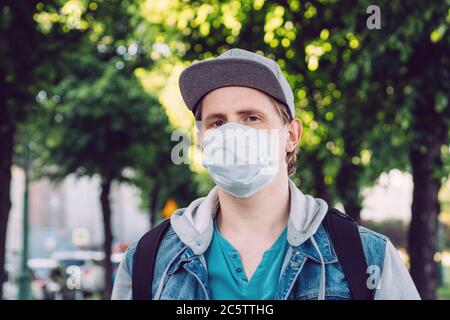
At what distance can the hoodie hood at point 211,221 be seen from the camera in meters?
2.49

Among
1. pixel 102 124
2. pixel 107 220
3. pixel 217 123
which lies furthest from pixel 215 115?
pixel 107 220

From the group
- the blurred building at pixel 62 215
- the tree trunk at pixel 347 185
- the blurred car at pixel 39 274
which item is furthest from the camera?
the blurred building at pixel 62 215

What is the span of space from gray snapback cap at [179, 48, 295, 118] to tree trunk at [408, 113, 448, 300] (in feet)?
26.5

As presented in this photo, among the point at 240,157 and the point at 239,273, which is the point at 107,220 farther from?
the point at 239,273

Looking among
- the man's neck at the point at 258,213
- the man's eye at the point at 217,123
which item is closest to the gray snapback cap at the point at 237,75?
the man's eye at the point at 217,123

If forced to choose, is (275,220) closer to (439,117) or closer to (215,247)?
(215,247)

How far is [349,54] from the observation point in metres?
10.1

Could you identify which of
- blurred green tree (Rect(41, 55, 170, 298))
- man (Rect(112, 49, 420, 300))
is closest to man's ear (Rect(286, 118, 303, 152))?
man (Rect(112, 49, 420, 300))

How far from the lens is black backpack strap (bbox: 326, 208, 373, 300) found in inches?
92.9

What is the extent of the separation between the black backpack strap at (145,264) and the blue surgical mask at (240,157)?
0.30m

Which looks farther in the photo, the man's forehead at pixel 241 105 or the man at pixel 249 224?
the man's forehead at pixel 241 105

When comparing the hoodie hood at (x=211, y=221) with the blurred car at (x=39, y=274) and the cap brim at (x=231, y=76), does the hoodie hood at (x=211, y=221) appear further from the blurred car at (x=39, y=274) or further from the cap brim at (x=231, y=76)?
the blurred car at (x=39, y=274)

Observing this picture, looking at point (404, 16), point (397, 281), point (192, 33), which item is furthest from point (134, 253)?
point (192, 33)

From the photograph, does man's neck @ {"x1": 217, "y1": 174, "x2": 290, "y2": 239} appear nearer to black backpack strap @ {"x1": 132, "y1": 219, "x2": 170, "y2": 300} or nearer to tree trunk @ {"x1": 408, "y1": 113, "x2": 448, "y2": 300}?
black backpack strap @ {"x1": 132, "y1": 219, "x2": 170, "y2": 300}
